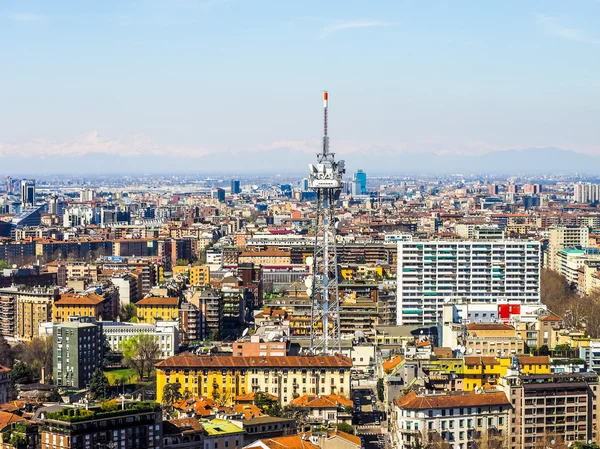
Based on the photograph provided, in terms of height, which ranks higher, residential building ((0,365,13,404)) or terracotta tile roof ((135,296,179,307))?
terracotta tile roof ((135,296,179,307))

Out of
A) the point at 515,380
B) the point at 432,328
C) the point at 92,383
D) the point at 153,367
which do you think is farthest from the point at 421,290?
the point at 515,380

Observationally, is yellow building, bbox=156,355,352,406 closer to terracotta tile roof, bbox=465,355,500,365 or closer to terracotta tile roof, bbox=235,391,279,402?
terracotta tile roof, bbox=235,391,279,402

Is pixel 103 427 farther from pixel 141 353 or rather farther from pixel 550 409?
pixel 141 353

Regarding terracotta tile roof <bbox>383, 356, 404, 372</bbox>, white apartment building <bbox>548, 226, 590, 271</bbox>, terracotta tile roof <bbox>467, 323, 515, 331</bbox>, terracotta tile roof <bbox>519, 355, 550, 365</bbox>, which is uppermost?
white apartment building <bbox>548, 226, 590, 271</bbox>

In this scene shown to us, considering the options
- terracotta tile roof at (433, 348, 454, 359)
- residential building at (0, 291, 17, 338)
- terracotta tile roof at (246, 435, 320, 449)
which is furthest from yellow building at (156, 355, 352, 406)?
residential building at (0, 291, 17, 338)

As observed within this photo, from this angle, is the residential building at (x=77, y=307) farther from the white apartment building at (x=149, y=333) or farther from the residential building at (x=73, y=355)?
the residential building at (x=73, y=355)

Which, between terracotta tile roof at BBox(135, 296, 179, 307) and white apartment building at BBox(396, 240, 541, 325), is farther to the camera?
terracotta tile roof at BBox(135, 296, 179, 307)

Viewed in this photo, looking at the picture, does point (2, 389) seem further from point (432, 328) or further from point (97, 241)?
point (97, 241)
